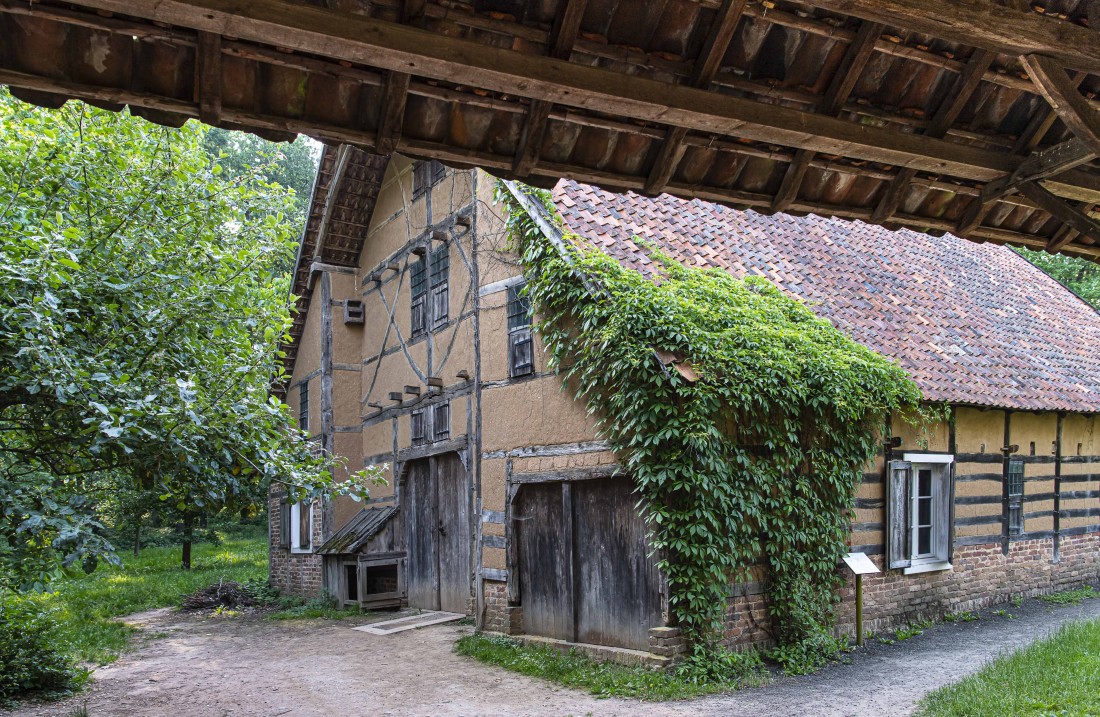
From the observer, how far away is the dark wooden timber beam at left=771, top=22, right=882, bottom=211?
3555 mm

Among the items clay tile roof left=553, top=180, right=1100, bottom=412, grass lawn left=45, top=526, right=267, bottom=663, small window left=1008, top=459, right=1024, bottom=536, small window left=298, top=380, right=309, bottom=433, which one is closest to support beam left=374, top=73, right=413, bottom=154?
grass lawn left=45, top=526, right=267, bottom=663

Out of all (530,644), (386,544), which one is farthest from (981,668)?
(386,544)

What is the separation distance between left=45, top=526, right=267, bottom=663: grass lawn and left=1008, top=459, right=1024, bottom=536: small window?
39.4 ft

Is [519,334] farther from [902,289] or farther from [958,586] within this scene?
[958,586]

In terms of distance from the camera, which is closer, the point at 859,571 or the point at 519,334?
the point at 859,571

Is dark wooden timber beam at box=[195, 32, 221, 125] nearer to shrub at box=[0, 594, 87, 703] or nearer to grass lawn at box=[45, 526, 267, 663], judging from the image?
grass lawn at box=[45, 526, 267, 663]

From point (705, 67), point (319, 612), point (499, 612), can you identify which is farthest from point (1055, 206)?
point (319, 612)

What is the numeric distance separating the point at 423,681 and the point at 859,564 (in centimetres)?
469

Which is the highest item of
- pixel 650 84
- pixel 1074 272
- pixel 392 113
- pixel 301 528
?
pixel 1074 272

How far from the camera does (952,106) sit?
3.90 m

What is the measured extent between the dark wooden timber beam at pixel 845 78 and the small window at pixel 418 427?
9.33m

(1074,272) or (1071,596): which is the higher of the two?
(1074,272)

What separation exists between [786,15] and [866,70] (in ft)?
1.81

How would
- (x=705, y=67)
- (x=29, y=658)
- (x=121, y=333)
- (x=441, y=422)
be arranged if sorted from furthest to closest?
(x=441, y=422) < (x=29, y=658) < (x=121, y=333) < (x=705, y=67)
